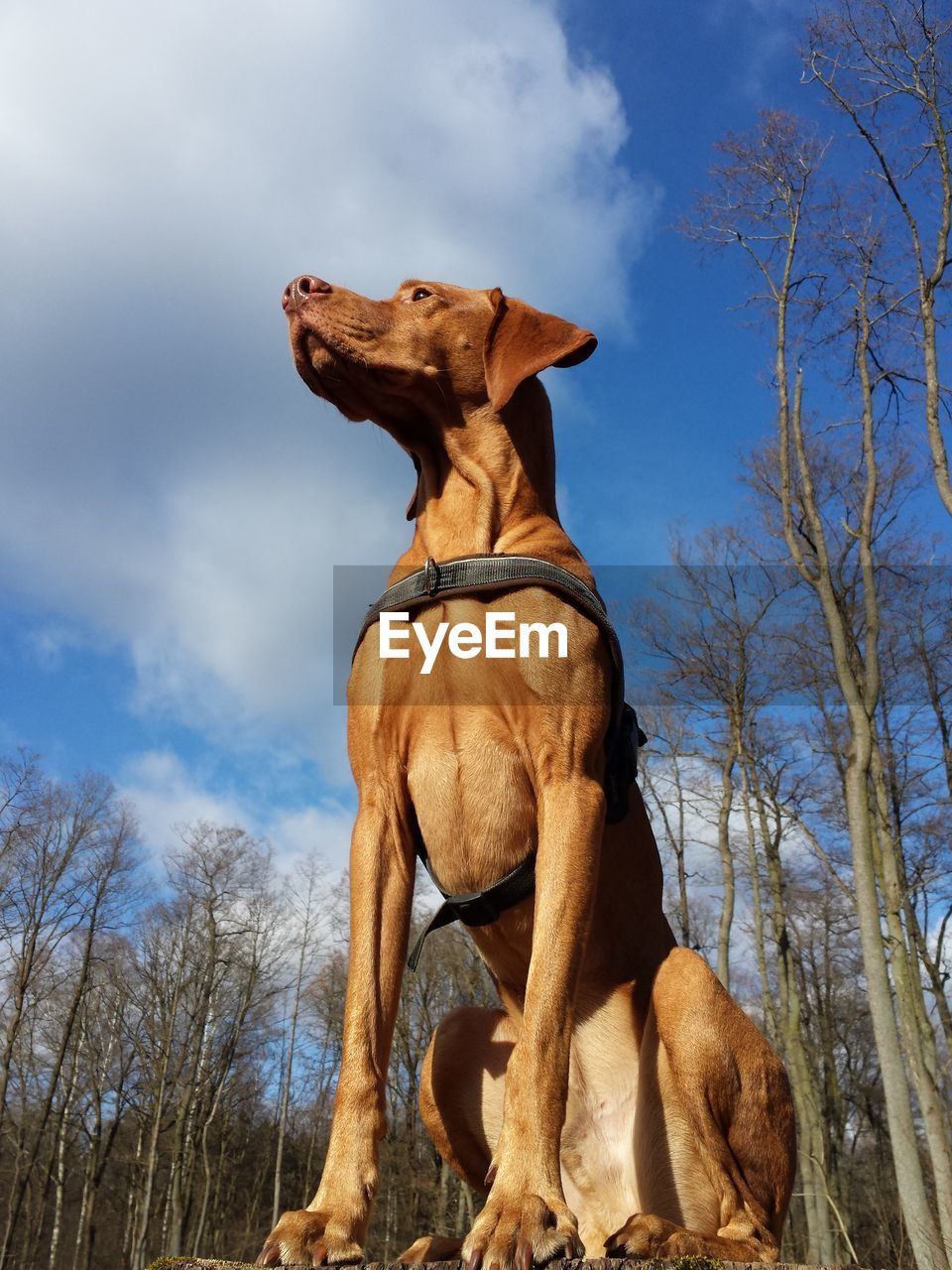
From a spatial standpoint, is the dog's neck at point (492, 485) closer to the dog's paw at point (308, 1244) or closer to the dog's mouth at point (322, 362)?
the dog's mouth at point (322, 362)

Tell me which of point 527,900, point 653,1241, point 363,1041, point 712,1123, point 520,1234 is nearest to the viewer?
point 520,1234

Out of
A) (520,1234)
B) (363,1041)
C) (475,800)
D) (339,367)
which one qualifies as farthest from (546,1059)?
(339,367)

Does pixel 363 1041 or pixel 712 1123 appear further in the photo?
pixel 712 1123

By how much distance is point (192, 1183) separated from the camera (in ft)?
102

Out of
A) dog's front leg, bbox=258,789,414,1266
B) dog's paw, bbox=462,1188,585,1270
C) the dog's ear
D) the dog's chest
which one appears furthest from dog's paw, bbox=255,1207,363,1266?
the dog's ear

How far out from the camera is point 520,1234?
6.68 feet

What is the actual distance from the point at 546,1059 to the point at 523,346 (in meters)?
2.27

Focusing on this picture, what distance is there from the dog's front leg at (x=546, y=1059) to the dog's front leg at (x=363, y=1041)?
0.33m

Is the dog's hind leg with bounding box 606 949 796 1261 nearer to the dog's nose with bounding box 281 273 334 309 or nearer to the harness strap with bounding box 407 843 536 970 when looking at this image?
the harness strap with bounding box 407 843 536 970

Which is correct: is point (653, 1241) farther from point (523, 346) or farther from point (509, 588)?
point (523, 346)

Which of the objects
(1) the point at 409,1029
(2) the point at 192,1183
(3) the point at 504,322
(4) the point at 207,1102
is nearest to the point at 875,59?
(3) the point at 504,322

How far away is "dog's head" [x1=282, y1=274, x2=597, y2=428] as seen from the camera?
130 inches

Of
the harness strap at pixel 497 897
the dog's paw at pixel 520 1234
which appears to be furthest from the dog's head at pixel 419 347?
the dog's paw at pixel 520 1234

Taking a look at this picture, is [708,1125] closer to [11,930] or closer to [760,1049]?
[760,1049]
